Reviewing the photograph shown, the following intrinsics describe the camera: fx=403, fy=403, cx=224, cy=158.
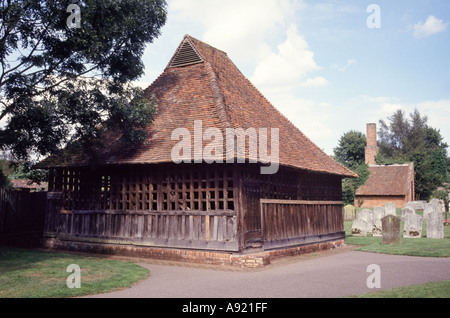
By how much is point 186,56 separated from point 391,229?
11961 millimetres

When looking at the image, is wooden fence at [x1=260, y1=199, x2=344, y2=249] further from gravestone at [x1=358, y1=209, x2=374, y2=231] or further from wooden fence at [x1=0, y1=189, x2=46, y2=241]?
wooden fence at [x1=0, y1=189, x2=46, y2=241]

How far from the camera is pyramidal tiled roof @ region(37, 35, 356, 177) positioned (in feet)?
44.9

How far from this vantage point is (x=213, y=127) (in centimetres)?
1292

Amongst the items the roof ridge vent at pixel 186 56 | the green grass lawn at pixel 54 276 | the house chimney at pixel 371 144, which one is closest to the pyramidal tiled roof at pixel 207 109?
the roof ridge vent at pixel 186 56

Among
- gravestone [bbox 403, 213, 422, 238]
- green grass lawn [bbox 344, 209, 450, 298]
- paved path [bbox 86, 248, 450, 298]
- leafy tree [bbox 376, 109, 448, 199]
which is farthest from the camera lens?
leafy tree [bbox 376, 109, 448, 199]

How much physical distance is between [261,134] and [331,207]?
621 centimetres

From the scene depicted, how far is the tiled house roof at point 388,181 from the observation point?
44219 millimetres

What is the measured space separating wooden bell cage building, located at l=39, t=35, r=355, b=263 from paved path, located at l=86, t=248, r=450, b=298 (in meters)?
1.29

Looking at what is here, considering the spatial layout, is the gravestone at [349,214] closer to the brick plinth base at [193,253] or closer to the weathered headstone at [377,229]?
the weathered headstone at [377,229]

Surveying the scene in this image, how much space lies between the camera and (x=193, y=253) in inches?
504

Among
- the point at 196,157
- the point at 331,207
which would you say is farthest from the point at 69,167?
the point at 331,207

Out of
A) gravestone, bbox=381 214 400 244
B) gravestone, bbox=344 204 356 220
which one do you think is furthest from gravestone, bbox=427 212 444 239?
gravestone, bbox=344 204 356 220

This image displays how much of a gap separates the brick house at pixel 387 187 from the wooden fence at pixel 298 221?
28396mm

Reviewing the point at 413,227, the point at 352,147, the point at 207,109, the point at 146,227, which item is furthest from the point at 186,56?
the point at 352,147
